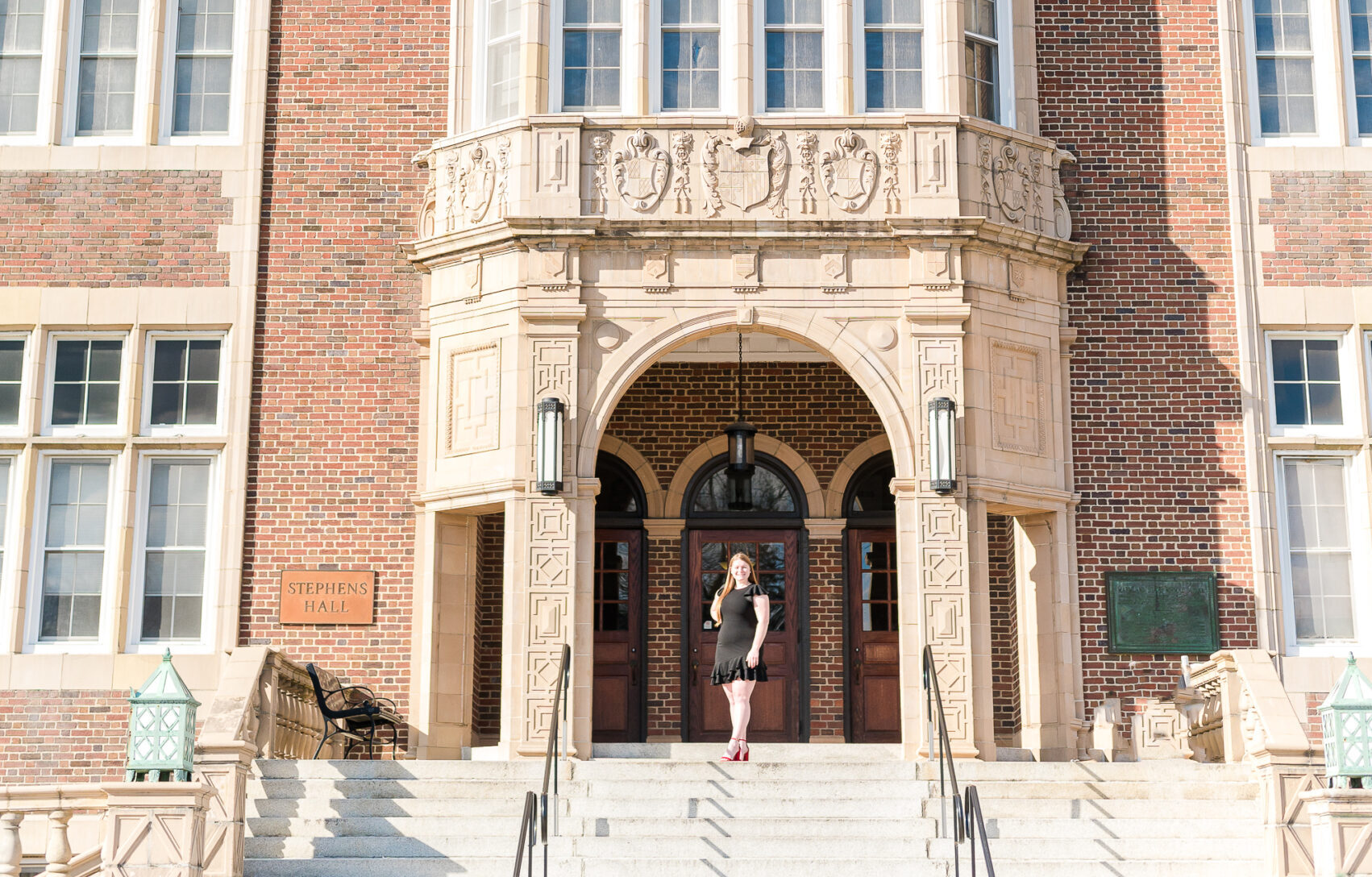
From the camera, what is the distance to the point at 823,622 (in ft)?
61.2

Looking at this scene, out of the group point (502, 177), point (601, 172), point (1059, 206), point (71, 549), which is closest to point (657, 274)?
point (601, 172)

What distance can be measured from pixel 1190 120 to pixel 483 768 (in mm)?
9559

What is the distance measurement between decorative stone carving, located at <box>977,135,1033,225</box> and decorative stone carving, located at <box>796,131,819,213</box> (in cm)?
154

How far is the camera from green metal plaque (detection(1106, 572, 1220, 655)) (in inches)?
651

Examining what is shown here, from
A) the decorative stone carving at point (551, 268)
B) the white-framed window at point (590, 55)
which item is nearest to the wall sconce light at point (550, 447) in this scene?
the decorative stone carving at point (551, 268)

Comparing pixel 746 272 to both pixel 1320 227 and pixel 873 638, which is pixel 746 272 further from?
pixel 1320 227

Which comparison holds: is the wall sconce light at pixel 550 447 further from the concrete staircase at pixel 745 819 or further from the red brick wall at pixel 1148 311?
the red brick wall at pixel 1148 311

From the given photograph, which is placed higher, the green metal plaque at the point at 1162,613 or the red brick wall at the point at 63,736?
the green metal plaque at the point at 1162,613

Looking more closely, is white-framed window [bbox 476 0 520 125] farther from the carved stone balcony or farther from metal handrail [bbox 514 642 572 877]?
metal handrail [bbox 514 642 572 877]

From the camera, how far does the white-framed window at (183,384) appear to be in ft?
55.9

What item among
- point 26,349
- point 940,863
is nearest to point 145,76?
point 26,349

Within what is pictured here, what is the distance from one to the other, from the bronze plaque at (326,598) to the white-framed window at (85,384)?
233cm

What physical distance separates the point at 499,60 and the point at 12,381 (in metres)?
5.63

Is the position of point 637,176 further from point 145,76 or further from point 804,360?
point 145,76
